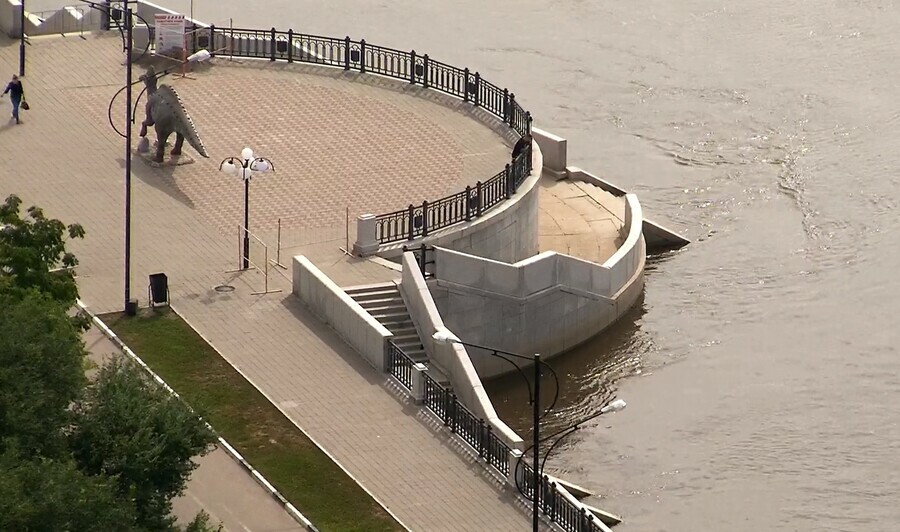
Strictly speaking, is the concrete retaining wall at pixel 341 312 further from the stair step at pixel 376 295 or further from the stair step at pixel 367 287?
the stair step at pixel 376 295

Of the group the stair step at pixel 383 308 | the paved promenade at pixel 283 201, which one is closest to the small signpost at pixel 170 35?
the paved promenade at pixel 283 201

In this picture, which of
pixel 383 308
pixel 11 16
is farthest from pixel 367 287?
pixel 11 16

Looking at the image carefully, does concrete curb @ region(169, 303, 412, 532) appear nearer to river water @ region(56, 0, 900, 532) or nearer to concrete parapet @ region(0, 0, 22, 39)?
river water @ region(56, 0, 900, 532)

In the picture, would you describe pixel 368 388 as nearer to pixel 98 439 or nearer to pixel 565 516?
pixel 565 516

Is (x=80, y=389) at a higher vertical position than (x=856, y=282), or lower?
higher

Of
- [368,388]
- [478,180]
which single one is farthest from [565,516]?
[478,180]

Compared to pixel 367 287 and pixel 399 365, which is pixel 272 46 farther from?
pixel 399 365

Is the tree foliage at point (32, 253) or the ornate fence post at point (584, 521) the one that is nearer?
the tree foliage at point (32, 253)
